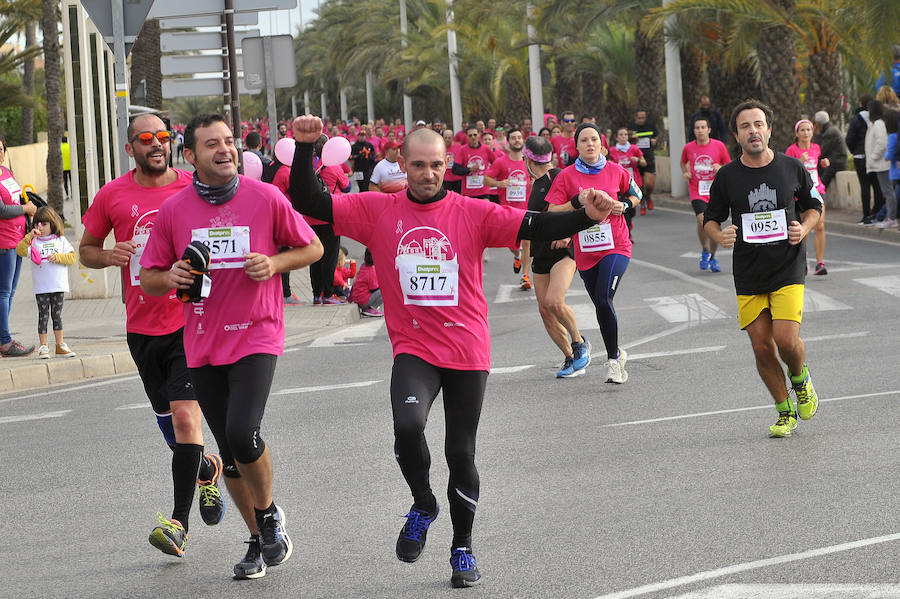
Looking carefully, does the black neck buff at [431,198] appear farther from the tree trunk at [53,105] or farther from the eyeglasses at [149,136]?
the tree trunk at [53,105]

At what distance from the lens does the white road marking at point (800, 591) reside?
533cm

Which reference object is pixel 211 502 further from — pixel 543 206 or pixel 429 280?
pixel 543 206

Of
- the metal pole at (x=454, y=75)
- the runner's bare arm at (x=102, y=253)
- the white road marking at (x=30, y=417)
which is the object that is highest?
the metal pole at (x=454, y=75)

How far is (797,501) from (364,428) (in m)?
3.42

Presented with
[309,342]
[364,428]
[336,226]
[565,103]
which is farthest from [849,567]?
[565,103]

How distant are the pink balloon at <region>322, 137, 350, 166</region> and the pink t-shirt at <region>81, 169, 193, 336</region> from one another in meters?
0.83

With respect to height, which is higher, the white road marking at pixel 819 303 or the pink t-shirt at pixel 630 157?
the pink t-shirt at pixel 630 157

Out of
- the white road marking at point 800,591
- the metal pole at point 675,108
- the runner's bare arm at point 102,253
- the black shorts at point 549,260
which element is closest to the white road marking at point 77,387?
the black shorts at point 549,260

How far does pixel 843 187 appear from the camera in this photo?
2464 cm

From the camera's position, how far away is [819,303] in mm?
14570

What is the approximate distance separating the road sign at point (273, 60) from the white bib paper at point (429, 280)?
14.0m

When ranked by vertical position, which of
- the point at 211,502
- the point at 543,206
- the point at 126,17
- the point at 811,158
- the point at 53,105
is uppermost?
the point at 53,105

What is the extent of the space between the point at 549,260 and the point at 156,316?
5.25 metres

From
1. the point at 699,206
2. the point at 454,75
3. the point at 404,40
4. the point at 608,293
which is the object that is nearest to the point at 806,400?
the point at 699,206
